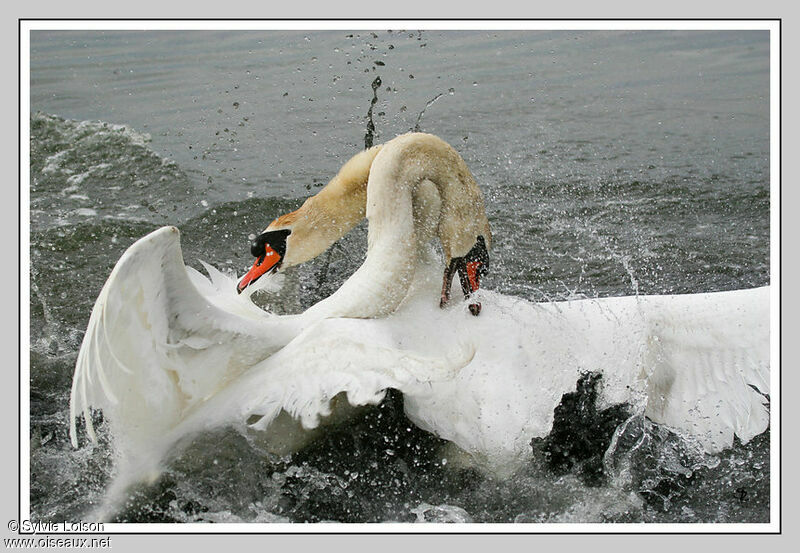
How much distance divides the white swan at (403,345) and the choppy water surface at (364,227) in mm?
227

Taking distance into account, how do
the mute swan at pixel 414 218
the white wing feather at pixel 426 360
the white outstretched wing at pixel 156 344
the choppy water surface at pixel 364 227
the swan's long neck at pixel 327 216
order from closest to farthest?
the white outstretched wing at pixel 156 344 → the white wing feather at pixel 426 360 → the choppy water surface at pixel 364 227 → the mute swan at pixel 414 218 → the swan's long neck at pixel 327 216

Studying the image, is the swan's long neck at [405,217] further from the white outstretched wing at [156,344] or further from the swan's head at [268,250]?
the swan's head at [268,250]

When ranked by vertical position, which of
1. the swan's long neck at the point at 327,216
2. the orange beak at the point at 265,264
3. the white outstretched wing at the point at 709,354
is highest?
the swan's long neck at the point at 327,216

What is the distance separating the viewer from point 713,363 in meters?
4.38

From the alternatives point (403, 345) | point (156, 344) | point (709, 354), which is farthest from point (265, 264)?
point (709, 354)

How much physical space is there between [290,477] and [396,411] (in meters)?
0.63

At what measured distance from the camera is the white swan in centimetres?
346

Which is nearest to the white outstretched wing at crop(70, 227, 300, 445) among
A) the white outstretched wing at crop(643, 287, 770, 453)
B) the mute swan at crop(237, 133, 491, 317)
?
the mute swan at crop(237, 133, 491, 317)

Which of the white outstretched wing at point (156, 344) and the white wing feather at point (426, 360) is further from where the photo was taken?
the white wing feather at point (426, 360)

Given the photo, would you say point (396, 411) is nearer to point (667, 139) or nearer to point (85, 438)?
point (85, 438)

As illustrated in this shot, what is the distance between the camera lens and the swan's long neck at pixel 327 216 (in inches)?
185

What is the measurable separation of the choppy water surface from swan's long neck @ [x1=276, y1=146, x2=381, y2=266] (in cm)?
70

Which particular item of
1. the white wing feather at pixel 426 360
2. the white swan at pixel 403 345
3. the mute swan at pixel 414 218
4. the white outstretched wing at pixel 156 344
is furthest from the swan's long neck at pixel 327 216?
the white outstretched wing at pixel 156 344

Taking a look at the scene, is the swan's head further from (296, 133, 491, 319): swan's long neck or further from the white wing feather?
(296, 133, 491, 319): swan's long neck
